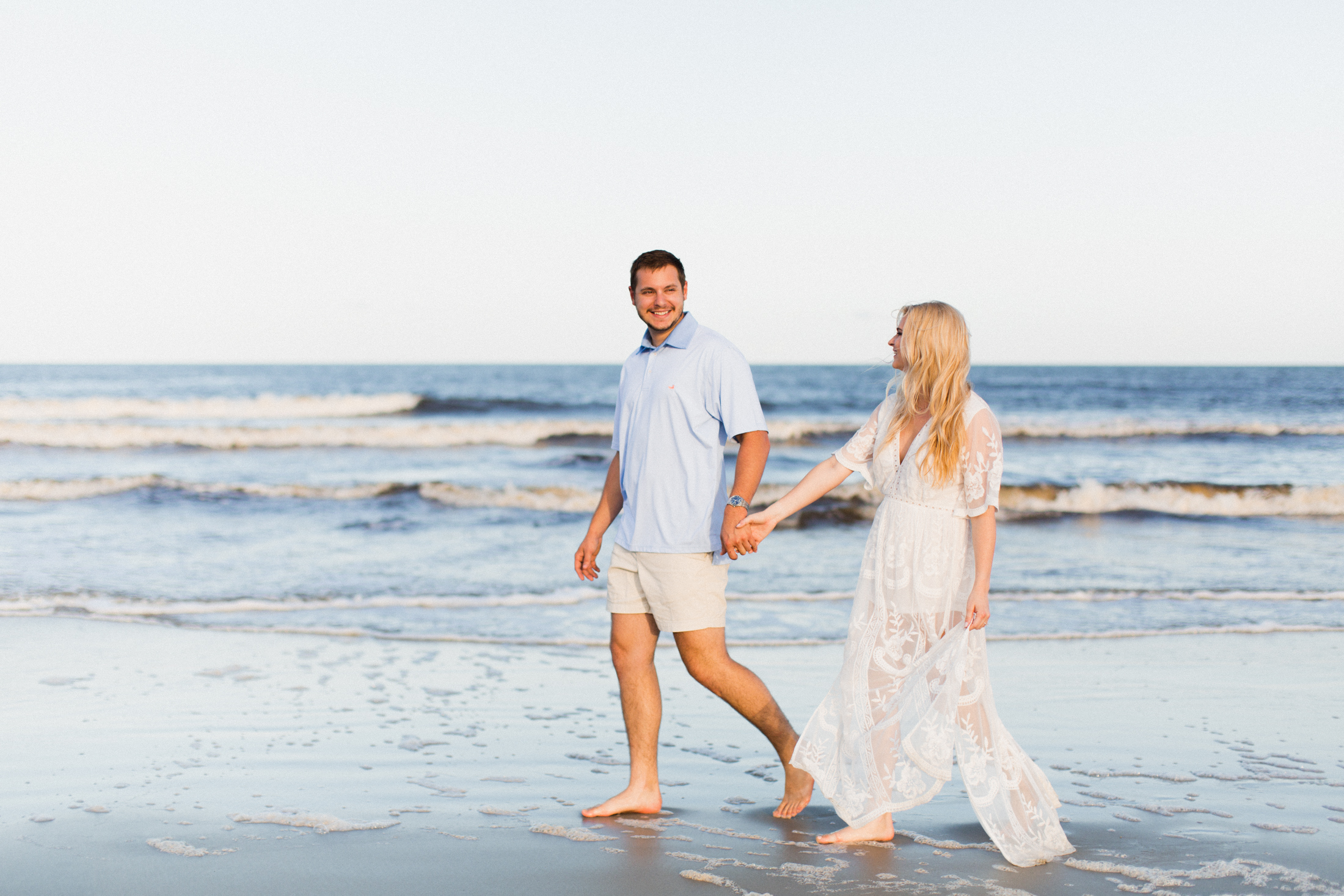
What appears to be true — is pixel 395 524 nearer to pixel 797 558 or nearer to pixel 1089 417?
pixel 797 558

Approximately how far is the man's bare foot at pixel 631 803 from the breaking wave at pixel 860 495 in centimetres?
996

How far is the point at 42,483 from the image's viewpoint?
14484 mm

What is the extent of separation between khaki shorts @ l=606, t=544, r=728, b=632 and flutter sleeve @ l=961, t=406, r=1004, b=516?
0.84 meters

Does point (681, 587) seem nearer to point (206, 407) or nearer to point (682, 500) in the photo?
point (682, 500)

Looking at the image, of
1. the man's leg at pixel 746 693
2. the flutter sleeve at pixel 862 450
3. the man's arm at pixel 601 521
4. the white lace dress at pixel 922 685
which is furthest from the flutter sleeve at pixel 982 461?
the man's arm at pixel 601 521

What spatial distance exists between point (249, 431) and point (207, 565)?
45.4 feet

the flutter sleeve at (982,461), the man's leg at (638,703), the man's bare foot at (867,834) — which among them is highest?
the flutter sleeve at (982,461)

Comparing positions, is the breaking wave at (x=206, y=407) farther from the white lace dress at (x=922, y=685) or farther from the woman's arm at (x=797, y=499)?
the white lace dress at (x=922, y=685)

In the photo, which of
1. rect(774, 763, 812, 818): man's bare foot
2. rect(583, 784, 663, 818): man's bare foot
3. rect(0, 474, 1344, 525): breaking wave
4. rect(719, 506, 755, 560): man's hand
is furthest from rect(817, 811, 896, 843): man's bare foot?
rect(0, 474, 1344, 525): breaking wave

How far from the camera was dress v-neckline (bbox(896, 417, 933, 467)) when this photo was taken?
3221mm

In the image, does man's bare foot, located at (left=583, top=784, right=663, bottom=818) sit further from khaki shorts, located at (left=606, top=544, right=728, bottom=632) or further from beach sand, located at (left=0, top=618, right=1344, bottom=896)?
khaki shorts, located at (left=606, top=544, right=728, bottom=632)

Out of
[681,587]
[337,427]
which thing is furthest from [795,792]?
[337,427]

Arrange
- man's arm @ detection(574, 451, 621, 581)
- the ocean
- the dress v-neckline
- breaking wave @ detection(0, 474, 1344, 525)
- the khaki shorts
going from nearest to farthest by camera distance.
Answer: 1. the dress v-neckline
2. the khaki shorts
3. man's arm @ detection(574, 451, 621, 581)
4. the ocean
5. breaking wave @ detection(0, 474, 1344, 525)

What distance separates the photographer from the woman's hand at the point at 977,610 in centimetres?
311
